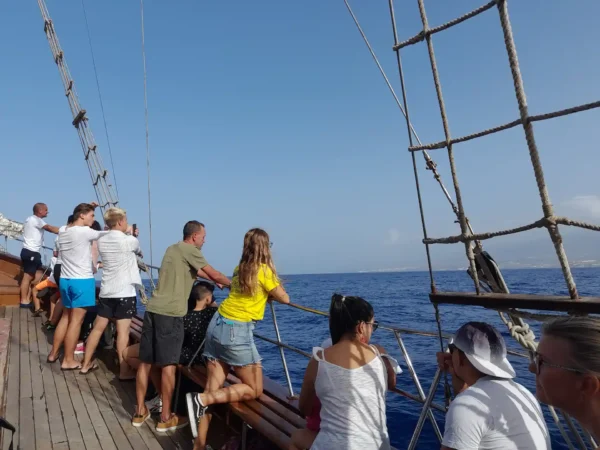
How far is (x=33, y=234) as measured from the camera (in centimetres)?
702

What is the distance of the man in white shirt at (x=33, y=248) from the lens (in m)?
6.73

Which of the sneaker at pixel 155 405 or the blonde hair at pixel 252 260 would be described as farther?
the sneaker at pixel 155 405

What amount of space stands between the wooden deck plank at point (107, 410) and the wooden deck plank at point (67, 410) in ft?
0.71

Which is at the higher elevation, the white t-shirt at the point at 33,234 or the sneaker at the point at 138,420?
the white t-shirt at the point at 33,234

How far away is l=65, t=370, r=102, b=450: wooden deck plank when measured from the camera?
3020 millimetres

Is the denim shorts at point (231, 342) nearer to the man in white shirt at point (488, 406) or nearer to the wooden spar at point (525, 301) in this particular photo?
the wooden spar at point (525, 301)

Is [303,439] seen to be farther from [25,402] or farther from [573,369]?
[25,402]

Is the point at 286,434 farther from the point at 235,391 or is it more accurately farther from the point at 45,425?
the point at 45,425

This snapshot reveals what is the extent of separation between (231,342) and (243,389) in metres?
0.41

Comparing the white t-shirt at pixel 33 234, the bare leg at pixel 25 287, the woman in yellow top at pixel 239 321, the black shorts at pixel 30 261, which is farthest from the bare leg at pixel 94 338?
the bare leg at pixel 25 287

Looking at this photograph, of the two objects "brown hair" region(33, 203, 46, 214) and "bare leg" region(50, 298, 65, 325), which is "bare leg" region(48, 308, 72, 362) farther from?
"brown hair" region(33, 203, 46, 214)

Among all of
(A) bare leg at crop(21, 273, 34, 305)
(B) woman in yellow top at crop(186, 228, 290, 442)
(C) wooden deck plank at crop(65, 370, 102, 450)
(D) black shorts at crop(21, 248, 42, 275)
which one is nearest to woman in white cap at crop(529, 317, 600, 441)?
(B) woman in yellow top at crop(186, 228, 290, 442)

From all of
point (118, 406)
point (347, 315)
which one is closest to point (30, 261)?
point (118, 406)

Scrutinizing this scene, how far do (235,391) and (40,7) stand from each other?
974cm
